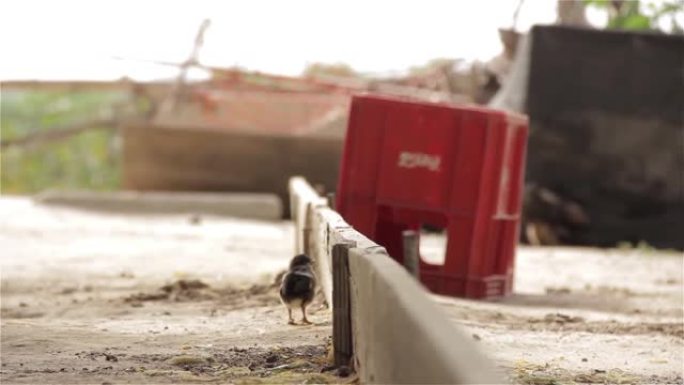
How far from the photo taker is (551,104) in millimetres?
15453

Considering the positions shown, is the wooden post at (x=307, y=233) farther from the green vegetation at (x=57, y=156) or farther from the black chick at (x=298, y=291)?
the green vegetation at (x=57, y=156)

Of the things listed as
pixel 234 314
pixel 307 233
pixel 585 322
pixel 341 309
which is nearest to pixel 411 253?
pixel 307 233

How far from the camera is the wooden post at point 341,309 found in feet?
16.6

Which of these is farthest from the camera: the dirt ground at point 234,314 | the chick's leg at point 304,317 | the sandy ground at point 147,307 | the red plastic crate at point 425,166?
the red plastic crate at point 425,166

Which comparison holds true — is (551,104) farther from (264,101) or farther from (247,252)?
(264,101)

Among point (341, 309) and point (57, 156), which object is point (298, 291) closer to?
point (341, 309)

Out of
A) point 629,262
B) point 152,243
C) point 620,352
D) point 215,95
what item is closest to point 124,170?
point 215,95

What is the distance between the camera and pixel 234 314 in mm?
7441

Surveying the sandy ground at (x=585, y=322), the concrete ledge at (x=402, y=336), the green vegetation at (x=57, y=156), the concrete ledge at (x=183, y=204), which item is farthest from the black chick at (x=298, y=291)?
the green vegetation at (x=57, y=156)

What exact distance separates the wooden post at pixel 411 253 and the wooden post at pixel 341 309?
3.52m

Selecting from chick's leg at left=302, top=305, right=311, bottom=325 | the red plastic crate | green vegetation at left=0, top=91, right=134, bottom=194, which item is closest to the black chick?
chick's leg at left=302, top=305, right=311, bottom=325

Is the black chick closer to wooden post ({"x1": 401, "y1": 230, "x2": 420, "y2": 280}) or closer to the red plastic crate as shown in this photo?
wooden post ({"x1": 401, "y1": 230, "x2": 420, "y2": 280})

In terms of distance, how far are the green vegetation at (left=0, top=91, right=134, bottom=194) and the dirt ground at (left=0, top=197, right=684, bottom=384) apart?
17835 mm

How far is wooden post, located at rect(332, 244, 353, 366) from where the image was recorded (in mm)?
5051
